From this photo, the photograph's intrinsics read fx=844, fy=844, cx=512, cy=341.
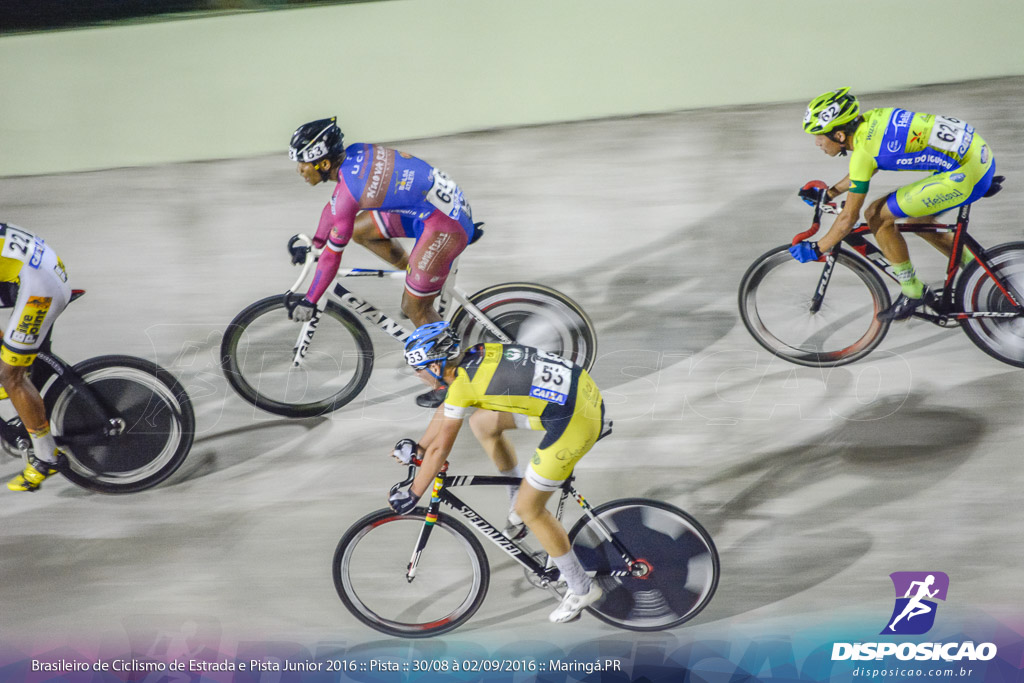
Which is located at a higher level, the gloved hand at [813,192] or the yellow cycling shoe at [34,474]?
the gloved hand at [813,192]

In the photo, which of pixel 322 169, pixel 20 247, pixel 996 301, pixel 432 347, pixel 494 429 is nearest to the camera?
pixel 432 347

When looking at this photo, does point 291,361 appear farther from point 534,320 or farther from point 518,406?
point 518,406

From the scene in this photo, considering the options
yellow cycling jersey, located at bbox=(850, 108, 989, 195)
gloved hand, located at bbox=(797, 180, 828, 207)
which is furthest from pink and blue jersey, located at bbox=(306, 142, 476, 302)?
yellow cycling jersey, located at bbox=(850, 108, 989, 195)

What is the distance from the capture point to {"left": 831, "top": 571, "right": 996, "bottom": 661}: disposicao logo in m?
4.23

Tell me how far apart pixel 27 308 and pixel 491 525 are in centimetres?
246

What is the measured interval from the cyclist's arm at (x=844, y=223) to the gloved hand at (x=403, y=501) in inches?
101

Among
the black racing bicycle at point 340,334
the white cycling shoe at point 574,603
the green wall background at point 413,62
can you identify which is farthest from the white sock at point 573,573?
the green wall background at point 413,62

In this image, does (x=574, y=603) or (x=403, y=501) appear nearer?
(x=403, y=501)

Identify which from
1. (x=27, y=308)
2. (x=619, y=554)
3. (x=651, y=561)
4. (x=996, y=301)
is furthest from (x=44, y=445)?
(x=996, y=301)

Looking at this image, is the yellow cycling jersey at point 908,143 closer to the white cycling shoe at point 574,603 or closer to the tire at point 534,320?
the tire at point 534,320

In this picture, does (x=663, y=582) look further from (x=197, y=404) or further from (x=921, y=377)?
(x=197, y=404)

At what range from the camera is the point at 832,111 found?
436 cm

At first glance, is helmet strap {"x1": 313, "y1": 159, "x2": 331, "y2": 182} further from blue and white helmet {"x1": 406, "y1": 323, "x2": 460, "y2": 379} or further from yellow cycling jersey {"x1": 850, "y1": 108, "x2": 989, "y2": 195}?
yellow cycling jersey {"x1": 850, "y1": 108, "x2": 989, "y2": 195}

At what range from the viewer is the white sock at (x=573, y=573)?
3.77m
